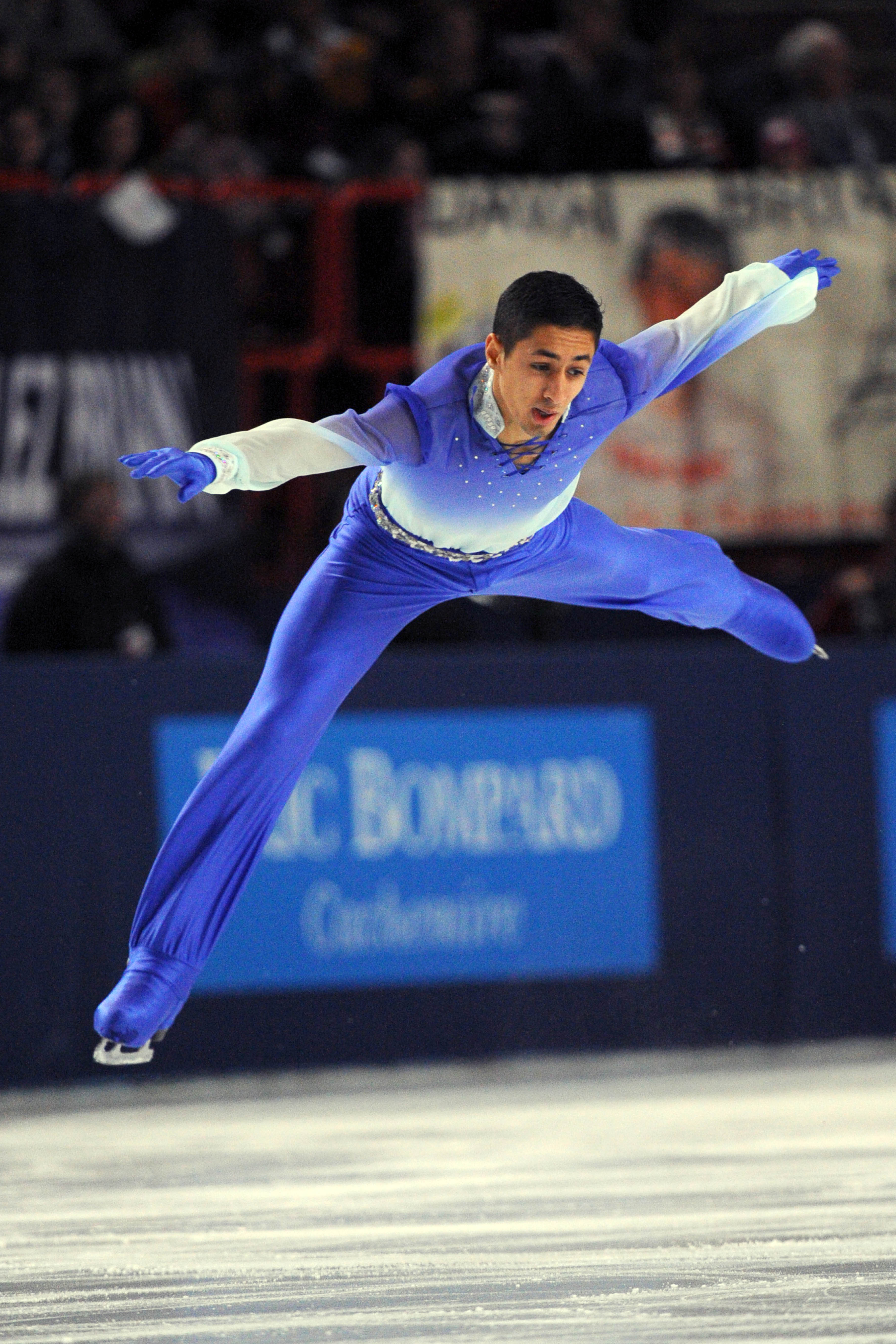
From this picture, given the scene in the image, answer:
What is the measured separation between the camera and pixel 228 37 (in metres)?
8.79

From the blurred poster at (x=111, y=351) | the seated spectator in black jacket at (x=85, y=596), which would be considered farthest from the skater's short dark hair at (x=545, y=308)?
the blurred poster at (x=111, y=351)

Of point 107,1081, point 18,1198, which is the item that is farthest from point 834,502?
point 18,1198

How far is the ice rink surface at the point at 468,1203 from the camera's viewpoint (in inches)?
133

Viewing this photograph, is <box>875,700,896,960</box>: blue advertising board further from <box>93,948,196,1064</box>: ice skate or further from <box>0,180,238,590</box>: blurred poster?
<box>93,948,196,1064</box>: ice skate

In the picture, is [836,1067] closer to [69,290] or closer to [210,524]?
[210,524]

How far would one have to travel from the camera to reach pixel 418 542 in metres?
4.27

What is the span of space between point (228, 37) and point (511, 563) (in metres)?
5.26

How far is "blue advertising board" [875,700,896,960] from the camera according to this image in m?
6.84

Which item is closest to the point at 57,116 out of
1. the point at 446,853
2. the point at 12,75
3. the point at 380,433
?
the point at 12,75

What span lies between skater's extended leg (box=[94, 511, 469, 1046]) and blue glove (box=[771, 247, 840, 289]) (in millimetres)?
1024

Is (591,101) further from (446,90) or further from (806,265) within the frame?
(806,265)

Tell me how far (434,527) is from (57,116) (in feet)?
14.2

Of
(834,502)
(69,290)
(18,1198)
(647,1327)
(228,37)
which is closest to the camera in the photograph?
(647,1327)

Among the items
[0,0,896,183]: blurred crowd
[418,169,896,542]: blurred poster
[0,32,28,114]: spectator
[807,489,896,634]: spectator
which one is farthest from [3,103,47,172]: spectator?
[807,489,896,634]: spectator
